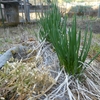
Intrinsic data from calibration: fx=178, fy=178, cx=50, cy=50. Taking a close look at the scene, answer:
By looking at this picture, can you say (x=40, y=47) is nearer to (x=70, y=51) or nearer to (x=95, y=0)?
(x=70, y=51)

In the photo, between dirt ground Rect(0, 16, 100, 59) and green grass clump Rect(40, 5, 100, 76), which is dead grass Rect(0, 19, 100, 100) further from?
dirt ground Rect(0, 16, 100, 59)

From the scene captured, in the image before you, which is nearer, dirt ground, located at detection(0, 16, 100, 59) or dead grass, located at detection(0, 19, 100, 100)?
dead grass, located at detection(0, 19, 100, 100)

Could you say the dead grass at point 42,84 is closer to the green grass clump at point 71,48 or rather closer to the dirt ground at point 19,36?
the green grass clump at point 71,48

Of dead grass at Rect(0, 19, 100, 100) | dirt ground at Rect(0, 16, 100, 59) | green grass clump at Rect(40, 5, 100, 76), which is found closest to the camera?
dead grass at Rect(0, 19, 100, 100)

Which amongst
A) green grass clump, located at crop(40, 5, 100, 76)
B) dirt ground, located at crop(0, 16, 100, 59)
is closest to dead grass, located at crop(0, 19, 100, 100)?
green grass clump, located at crop(40, 5, 100, 76)

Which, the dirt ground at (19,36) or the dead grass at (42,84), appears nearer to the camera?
the dead grass at (42,84)

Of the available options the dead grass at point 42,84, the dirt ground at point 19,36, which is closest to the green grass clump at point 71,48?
the dead grass at point 42,84

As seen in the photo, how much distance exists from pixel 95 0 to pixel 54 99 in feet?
31.6

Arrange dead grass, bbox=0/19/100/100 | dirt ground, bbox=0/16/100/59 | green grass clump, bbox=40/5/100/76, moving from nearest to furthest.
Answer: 1. dead grass, bbox=0/19/100/100
2. green grass clump, bbox=40/5/100/76
3. dirt ground, bbox=0/16/100/59

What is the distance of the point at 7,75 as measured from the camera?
1.05 meters

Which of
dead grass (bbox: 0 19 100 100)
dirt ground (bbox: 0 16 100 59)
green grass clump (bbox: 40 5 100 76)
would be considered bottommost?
Answer: dirt ground (bbox: 0 16 100 59)

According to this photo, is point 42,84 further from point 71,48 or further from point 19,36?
point 19,36

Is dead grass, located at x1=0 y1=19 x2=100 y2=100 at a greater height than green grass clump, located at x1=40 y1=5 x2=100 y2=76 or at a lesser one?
lesser

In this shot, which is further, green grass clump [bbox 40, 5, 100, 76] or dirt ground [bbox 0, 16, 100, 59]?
dirt ground [bbox 0, 16, 100, 59]
